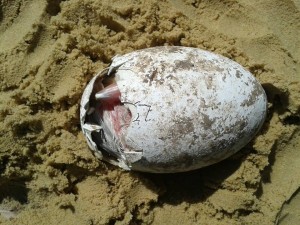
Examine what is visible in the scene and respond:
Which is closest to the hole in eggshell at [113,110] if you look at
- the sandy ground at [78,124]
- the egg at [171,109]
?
the egg at [171,109]

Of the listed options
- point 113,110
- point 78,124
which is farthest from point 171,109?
point 78,124

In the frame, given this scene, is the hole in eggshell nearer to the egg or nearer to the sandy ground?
the egg

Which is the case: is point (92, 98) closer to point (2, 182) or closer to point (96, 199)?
point (96, 199)

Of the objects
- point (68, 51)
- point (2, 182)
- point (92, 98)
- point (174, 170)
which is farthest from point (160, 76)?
point (2, 182)

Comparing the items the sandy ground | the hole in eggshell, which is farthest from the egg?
the sandy ground

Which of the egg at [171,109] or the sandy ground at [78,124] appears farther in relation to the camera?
the sandy ground at [78,124]

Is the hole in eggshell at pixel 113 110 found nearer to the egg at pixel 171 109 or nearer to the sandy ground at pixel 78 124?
the egg at pixel 171 109
